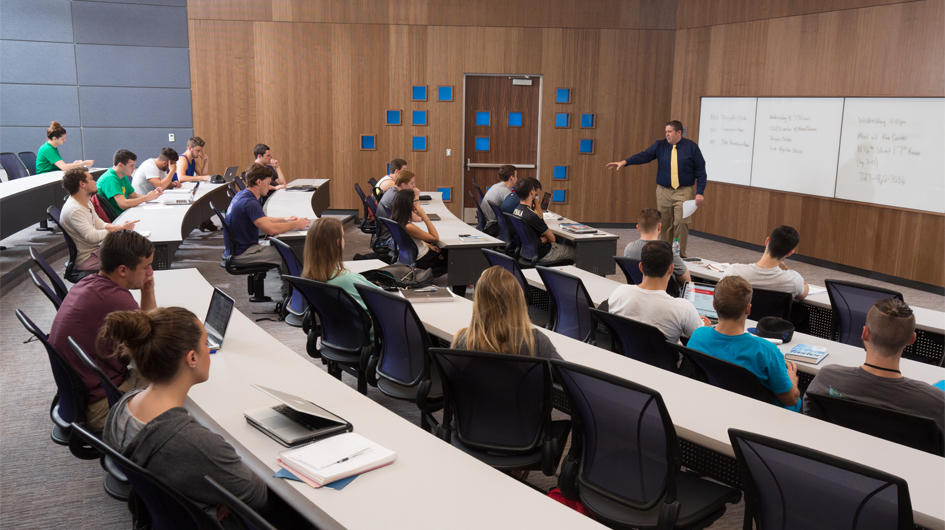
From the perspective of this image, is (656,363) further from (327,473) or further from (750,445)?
(327,473)

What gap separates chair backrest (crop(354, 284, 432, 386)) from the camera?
3102 millimetres

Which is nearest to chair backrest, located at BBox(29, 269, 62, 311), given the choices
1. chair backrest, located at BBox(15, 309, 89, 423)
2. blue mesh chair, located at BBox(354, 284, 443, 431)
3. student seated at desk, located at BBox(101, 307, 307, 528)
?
chair backrest, located at BBox(15, 309, 89, 423)

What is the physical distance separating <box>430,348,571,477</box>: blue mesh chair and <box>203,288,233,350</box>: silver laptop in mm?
1106

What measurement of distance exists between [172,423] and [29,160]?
33.9ft

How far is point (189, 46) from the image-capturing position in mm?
10984

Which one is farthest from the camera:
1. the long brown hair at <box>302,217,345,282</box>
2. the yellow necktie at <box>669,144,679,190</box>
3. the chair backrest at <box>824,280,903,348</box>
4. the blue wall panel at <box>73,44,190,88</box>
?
the blue wall panel at <box>73,44,190,88</box>

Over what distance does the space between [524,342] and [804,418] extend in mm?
1023

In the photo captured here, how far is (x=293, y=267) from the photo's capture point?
15.6 feet

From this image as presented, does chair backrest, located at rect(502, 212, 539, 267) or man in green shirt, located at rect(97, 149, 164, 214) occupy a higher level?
man in green shirt, located at rect(97, 149, 164, 214)

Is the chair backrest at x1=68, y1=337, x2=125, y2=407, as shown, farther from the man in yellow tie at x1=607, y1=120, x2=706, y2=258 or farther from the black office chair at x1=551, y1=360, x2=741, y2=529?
the man in yellow tie at x1=607, y1=120, x2=706, y2=258

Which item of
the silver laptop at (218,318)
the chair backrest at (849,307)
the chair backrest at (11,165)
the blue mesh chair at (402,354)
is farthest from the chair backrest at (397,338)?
the chair backrest at (11,165)

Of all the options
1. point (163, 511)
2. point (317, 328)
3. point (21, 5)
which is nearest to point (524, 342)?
point (163, 511)

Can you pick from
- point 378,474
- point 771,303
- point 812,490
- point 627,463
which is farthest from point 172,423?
point 771,303

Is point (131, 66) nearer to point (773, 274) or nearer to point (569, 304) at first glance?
point (569, 304)
